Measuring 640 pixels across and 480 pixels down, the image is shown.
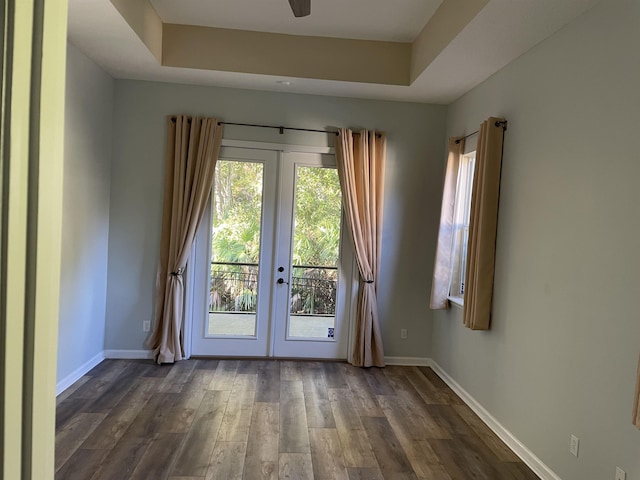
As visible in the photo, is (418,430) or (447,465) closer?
(447,465)

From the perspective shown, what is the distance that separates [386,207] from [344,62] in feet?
4.72

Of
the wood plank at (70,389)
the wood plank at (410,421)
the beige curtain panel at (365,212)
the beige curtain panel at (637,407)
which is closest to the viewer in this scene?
the beige curtain panel at (637,407)

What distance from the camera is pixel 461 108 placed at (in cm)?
414

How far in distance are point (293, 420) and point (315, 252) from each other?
178 cm

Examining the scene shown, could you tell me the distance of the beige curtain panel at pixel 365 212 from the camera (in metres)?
4.32

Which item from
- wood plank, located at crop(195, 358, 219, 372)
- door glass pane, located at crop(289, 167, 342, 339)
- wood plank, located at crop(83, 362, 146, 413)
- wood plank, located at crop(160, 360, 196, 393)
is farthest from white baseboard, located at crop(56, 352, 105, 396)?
door glass pane, located at crop(289, 167, 342, 339)

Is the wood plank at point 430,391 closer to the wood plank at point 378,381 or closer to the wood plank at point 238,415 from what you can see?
the wood plank at point 378,381

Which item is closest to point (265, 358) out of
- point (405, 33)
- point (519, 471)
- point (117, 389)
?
point (117, 389)

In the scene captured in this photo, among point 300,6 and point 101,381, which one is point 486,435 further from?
point 101,381

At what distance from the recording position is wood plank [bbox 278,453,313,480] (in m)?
2.50

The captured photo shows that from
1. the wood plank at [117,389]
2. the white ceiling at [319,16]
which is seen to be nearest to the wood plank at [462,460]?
the wood plank at [117,389]

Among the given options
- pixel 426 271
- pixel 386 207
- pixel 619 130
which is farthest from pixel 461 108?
pixel 619 130

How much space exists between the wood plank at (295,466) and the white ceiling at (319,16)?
3039 millimetres

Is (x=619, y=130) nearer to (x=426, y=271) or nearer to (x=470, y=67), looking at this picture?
(x=470, y=67)
